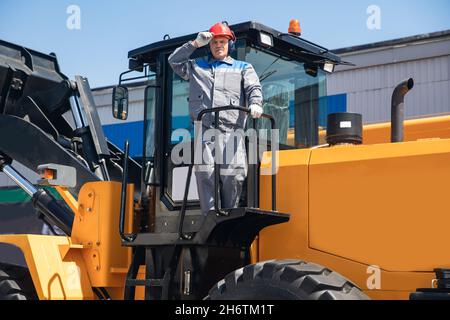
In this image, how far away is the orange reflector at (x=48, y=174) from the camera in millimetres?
5805

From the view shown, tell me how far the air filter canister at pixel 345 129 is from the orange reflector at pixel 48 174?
2.29 meters

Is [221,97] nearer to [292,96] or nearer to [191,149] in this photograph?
[191,149]

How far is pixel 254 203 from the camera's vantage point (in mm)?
4953

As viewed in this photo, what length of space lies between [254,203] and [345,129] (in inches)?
35.1

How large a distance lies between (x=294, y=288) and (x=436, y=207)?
105cm

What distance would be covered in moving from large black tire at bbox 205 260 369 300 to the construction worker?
692 mm

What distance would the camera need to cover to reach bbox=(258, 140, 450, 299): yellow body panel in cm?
446

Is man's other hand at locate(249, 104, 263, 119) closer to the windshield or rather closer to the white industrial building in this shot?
the windshield

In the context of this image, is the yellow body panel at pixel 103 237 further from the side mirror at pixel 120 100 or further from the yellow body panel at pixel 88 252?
the side mirror at pixel 120 100

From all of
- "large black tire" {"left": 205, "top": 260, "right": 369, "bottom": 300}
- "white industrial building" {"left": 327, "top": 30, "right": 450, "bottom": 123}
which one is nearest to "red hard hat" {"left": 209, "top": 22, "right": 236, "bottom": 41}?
"large black tire" {"left": 205, "top": 260, "right": 369, "bottom": 300}

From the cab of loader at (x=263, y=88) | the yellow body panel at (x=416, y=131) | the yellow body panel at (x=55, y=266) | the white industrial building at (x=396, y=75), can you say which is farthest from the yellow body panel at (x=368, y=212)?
the white industrial building at (x=396, y=75)
